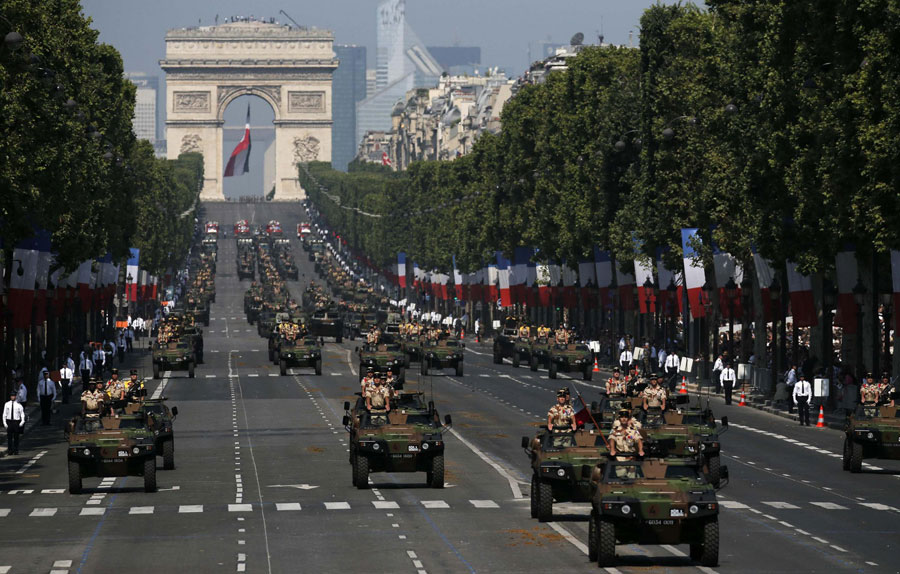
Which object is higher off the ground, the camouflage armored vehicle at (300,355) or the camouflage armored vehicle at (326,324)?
the camouflage armored vehicle at (326,324)

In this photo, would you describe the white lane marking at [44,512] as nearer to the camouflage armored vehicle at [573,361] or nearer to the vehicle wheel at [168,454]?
the vehicle wheel at [168,454]

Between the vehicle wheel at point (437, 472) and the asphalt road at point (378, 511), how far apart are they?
11.4 inches

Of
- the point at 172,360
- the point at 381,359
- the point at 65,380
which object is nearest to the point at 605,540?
the point at 65,380

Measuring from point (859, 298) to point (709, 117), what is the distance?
20.1 m

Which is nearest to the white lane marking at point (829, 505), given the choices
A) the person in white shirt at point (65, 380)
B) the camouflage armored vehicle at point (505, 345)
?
the person in white shirt at point (65, 380)

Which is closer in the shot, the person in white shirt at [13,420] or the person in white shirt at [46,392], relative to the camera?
the person in white shirt at [13,420]

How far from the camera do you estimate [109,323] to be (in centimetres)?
11838

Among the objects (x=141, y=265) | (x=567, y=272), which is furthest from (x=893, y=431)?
(x=141, y=265)

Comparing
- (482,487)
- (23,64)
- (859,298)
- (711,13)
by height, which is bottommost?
(482,487)

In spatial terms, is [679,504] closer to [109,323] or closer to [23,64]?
[23,64]

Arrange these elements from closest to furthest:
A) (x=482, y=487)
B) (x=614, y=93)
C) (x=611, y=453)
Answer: (x=611, y=453), (x=482, y=487), (x=614, y=93)

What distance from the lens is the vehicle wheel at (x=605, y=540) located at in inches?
1028

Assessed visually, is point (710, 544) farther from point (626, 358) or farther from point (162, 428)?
point (626, 358)

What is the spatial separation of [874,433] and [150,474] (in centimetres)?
1438
